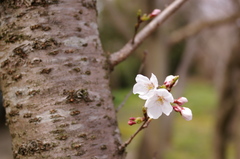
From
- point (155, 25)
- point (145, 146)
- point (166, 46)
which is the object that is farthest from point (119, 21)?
point (155, 25)

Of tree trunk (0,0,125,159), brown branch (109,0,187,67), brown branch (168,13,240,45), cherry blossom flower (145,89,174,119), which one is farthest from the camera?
brown branch (168,13,240,45)

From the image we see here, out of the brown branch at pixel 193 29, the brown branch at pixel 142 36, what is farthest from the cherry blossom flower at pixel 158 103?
the brown branch at pixel 193 29

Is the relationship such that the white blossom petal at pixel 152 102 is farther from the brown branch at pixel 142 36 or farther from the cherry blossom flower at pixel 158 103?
the brown branch at pixel 142 36

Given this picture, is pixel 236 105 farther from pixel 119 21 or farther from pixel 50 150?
pixel 50 150

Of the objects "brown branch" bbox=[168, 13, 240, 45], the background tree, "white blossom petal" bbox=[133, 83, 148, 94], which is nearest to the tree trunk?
the background tree

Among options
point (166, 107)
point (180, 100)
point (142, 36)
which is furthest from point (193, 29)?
point (166, 107)

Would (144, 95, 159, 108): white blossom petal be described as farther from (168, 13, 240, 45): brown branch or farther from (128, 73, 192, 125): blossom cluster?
(168, 13, 240, 45): brown branch
